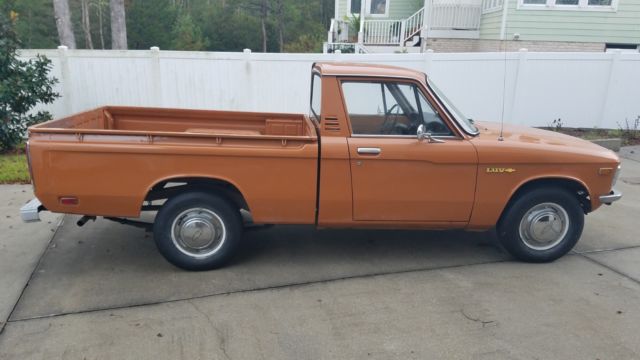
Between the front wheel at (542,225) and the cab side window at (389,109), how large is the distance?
1.03 m

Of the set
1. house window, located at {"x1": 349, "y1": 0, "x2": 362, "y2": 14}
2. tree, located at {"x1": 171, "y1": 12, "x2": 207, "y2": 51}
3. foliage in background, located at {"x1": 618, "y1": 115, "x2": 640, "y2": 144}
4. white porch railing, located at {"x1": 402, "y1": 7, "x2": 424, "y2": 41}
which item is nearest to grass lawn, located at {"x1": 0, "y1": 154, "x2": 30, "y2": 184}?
foliage in background, located at {"x1": 618, "y1": 115, "x2": 640, "y2": 144}

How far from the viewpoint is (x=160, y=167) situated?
4.27 meters

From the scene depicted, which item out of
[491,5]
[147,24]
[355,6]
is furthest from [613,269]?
[147,24]

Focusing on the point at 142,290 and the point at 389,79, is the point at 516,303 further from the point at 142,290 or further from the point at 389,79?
the point at 142,290

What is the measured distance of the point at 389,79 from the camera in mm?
4574

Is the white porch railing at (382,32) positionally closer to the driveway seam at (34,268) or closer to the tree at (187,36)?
the driveway seam at (34,268)

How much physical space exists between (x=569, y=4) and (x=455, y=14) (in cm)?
374

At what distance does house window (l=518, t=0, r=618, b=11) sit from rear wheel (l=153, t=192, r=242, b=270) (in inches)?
549

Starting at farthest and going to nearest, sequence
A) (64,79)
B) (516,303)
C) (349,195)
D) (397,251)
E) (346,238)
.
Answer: (64,79) → (346,238) → (397,251) → (349,195) → (516,303)

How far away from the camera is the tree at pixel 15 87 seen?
8.78 metres

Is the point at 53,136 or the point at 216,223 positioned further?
the point at 216,223

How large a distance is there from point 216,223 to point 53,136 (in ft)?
4.99

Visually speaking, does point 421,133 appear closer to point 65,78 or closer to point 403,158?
point 403,158

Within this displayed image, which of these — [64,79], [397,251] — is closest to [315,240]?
[397,251]
